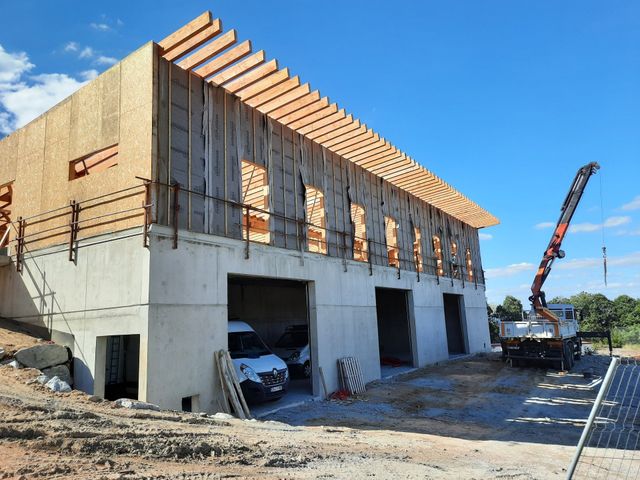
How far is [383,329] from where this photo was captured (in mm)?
23828

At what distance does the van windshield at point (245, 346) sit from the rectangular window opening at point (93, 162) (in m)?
5.56

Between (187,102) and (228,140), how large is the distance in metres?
1.38

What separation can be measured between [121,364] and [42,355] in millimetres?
3229

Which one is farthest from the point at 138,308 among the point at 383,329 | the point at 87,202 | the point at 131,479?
the point at 383,329

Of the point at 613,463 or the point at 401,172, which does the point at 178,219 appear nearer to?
the point at 613,463

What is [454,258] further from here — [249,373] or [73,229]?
[73,229]

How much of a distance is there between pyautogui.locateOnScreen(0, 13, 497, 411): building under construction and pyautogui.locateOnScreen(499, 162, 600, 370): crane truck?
7185 mm

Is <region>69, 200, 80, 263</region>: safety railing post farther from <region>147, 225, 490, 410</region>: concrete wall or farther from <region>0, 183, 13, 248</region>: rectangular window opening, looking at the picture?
<region>0, 183, 13, 248</region>: rectangular window opening

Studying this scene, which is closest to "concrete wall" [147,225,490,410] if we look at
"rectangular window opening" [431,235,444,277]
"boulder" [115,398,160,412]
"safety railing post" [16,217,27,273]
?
"boulder" [115,398,160,412]

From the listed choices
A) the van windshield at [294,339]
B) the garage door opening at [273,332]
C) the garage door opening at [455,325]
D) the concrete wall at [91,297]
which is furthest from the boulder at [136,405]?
the garage door opening at [455,325]

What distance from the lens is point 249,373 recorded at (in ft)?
34.1

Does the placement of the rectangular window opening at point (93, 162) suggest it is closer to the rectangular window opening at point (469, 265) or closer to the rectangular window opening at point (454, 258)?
the rectangular window opening at point (454, 258)

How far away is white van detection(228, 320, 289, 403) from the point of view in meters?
10.3

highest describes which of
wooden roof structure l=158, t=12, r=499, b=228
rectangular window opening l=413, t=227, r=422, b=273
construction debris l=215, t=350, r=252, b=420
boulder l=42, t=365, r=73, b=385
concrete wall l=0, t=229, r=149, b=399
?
wooden roof structure l=158, t=12, r=499, b=228
